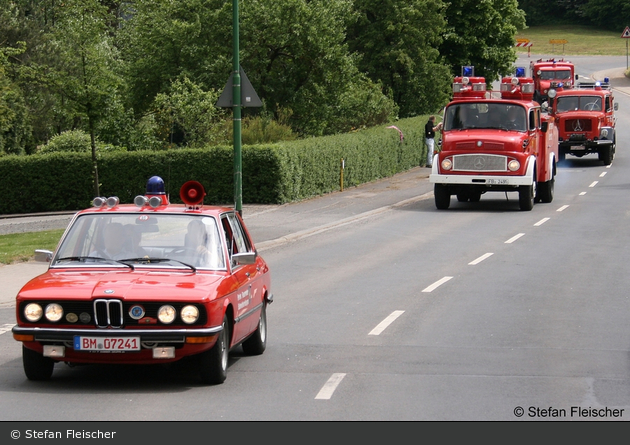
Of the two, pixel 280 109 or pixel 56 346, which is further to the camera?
pixel 280 109

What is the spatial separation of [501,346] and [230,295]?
10.3ft

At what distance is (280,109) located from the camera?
3550 cm

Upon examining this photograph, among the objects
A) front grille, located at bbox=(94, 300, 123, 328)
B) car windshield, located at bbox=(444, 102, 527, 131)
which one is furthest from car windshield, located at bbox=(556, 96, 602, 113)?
front grille, located at bbox=(94, 300, 123, 328)

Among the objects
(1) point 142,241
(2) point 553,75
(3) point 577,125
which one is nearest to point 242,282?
(1) point 142,241

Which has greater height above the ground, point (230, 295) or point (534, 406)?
point (230, 295)

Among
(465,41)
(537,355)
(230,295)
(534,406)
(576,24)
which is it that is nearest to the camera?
(534,406)

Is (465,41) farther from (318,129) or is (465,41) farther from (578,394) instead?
(578,394)

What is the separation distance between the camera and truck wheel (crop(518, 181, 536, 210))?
2631 centimetres

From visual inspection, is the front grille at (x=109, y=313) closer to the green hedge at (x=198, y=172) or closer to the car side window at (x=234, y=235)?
the car side window at (x=234, y=235)

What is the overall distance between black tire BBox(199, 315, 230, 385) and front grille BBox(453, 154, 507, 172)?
17990mm

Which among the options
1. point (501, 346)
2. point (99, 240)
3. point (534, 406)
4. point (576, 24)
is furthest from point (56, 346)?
point (576, 24)

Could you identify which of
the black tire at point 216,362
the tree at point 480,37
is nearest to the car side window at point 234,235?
the black tire at point 216,362

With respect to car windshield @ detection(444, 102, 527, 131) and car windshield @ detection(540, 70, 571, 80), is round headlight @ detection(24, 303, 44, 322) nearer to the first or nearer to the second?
car windshield @ detection(444, 102, 527, 131)

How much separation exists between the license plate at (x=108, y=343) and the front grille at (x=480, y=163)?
18782 millimetres
